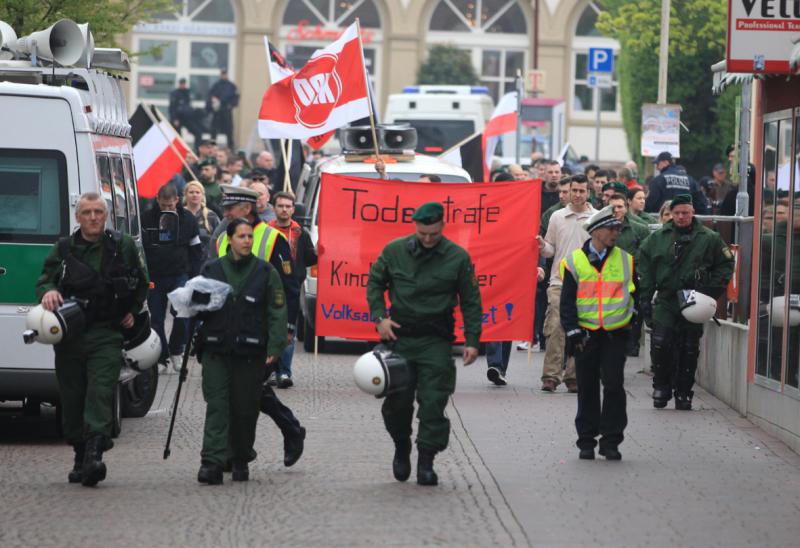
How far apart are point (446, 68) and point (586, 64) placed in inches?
213

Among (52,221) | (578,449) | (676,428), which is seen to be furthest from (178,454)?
(676,428)

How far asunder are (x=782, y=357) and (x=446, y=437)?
11.2 feet

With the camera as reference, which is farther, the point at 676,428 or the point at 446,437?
the point at 676,428

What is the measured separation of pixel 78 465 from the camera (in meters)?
10.5

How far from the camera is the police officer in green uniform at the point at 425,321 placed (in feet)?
Answer: 34.3

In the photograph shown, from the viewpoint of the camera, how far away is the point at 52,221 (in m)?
11.9

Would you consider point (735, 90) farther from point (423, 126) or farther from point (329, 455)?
point (329, 455)

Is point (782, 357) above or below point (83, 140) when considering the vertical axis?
below

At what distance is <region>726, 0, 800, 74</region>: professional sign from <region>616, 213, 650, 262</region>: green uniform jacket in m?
3.88

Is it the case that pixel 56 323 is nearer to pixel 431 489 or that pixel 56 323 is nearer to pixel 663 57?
pixel 431 489

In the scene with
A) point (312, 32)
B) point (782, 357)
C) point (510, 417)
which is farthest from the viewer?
point (312, 32)

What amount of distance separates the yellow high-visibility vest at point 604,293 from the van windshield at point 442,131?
929 inches

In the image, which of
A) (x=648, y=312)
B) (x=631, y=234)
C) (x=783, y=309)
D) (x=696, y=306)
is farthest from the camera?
(x=631, y=234)

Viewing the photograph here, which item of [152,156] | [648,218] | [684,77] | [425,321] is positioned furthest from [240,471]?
[684,77]
